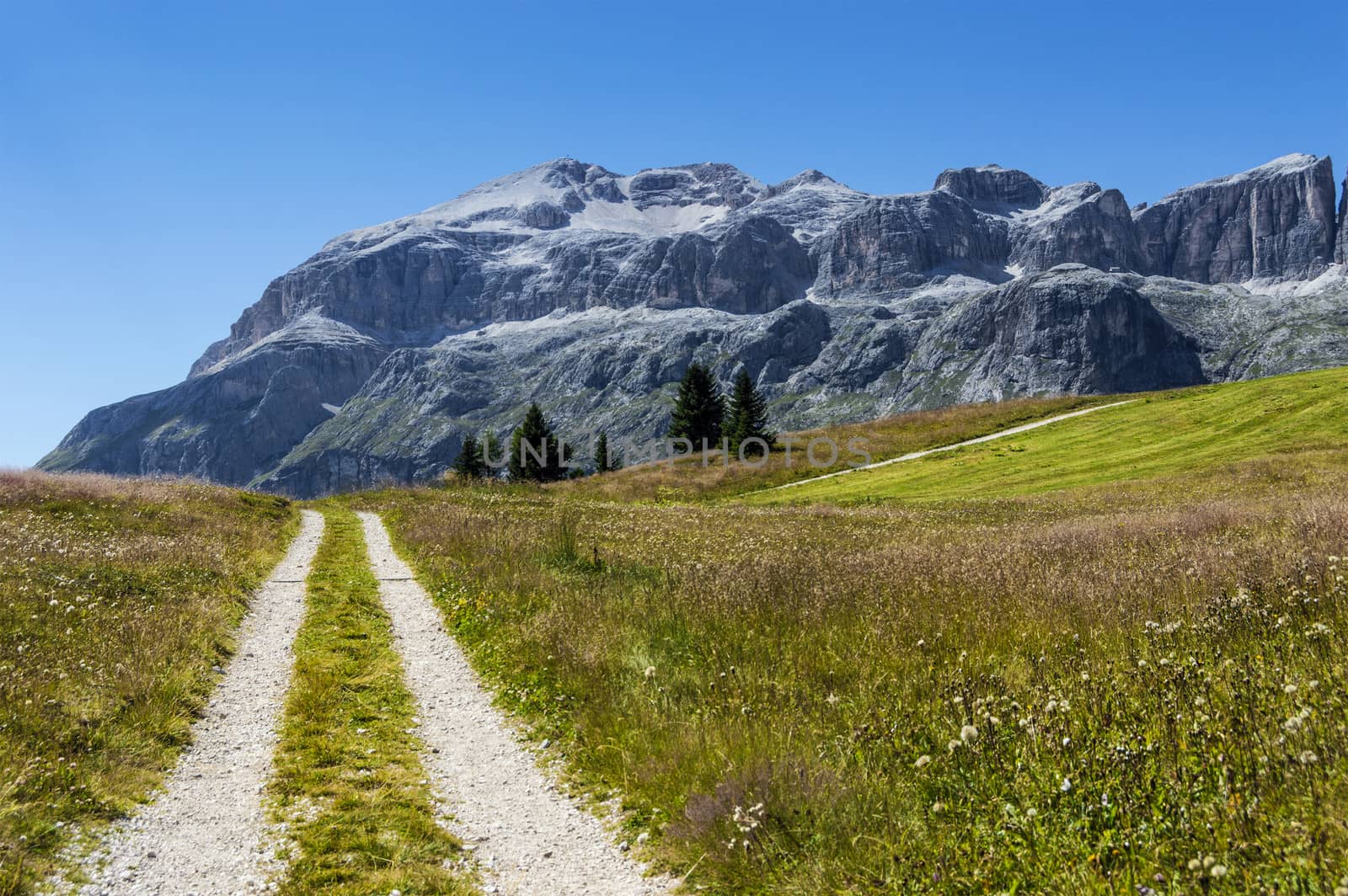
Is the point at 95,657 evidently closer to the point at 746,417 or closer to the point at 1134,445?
the point at 1134,445

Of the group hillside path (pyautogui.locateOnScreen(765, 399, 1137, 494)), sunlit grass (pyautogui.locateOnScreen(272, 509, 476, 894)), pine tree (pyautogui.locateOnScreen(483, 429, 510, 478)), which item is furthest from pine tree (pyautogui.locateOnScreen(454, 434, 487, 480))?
sunlit grass (pyautogui.locateOnScreen(272, 509, 476, 894))

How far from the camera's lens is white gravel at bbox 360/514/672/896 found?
5602 mm

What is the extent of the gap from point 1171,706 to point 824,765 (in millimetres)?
2551

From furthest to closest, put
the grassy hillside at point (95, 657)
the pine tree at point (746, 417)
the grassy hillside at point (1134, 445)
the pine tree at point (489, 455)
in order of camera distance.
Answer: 1. the pine tree at point (489, 455)
2. the pine tree at point (746, 417)
3. the grassy hillside at point (1134, 445)
4. the grassy hillside at point (95, 657)

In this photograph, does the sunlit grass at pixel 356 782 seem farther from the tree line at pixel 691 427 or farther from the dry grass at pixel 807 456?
the tree line at pixel 691 427

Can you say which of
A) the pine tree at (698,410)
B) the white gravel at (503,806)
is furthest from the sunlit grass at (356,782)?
the pine tree at (698,410)

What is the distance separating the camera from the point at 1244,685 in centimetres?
548

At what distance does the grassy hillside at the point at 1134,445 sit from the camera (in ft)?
123

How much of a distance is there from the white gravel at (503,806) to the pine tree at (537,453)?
67.8 metres

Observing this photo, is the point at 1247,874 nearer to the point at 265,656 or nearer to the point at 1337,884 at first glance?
the point at 1337,884

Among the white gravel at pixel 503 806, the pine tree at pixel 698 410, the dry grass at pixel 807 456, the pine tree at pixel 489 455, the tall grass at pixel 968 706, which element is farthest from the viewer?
the pine tree at pixel 489 455

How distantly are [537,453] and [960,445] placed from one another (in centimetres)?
4300

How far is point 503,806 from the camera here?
6875 mm

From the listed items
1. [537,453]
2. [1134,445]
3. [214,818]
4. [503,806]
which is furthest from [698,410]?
[214,818]
